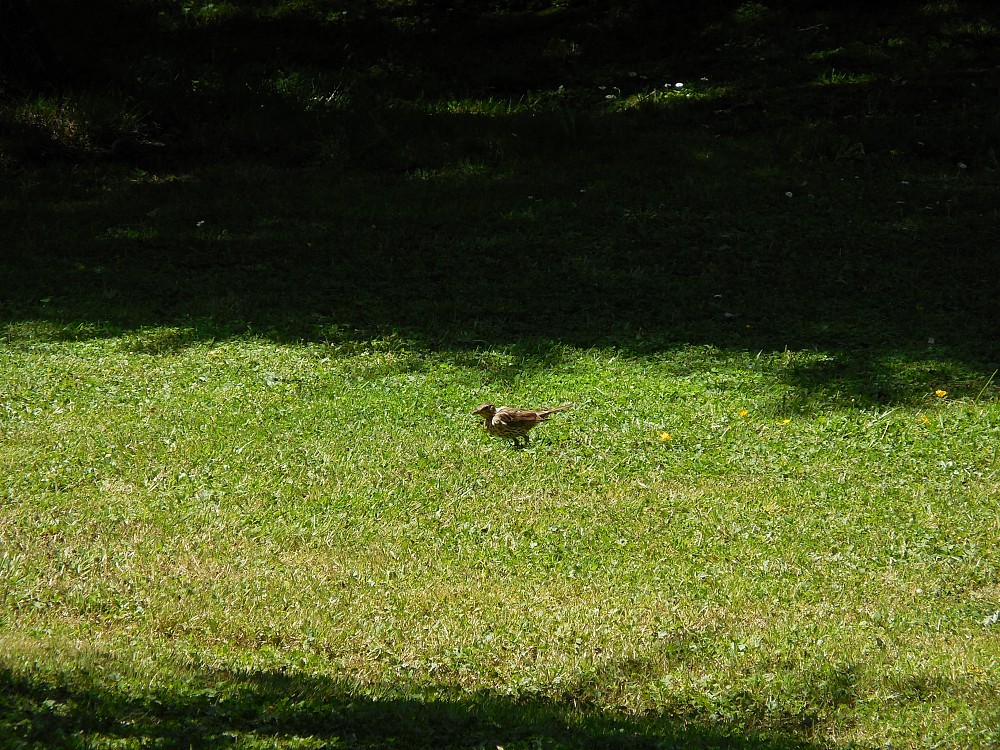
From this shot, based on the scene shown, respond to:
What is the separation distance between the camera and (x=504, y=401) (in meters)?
7.00

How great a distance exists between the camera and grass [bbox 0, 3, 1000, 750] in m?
4.03

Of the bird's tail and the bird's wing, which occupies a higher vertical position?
the bird's wing

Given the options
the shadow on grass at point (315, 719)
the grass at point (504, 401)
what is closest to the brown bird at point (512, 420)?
the grass at point (504, 401)

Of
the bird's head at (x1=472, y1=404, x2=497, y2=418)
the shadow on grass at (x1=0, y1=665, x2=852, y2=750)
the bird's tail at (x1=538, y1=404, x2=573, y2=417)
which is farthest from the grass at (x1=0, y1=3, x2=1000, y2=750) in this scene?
the bird's head at (x1=472, y1=404, x2=497, y2=418)

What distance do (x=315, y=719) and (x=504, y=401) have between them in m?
3.88

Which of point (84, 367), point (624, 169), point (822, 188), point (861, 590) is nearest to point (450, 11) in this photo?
point (624, 169)

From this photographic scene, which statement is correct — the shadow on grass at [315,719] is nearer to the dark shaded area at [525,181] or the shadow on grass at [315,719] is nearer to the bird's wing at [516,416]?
the bird's wing at [516,416]

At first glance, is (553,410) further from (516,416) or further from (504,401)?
(504,401)

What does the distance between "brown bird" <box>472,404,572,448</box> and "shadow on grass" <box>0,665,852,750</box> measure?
2215mm

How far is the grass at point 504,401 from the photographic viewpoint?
4.03 meters

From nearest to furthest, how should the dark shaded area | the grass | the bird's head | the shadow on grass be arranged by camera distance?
the shadow on grass < the grass < the bird's head < the dark shaded area

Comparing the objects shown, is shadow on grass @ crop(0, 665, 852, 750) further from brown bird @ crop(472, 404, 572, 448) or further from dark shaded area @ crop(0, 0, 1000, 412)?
dark shaded area @ crop(0, 0, 1000, 412)

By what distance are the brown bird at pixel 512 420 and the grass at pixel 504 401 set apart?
6.9 inches

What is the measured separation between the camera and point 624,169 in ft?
40.4
